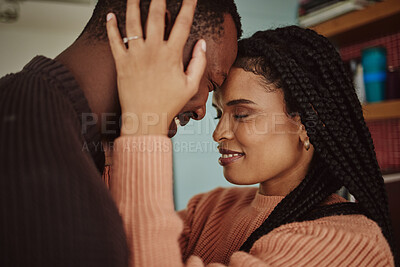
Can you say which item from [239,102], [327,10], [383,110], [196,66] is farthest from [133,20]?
[327,10]

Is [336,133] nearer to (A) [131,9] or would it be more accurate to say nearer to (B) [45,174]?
(A) [131,9]

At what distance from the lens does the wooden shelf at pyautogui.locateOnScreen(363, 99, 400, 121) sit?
1569 millimetres

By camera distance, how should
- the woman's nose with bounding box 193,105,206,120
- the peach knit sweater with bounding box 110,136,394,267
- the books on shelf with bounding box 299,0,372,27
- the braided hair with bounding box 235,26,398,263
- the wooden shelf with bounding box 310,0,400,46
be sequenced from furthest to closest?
1. the books on shelf with bounding box 299,0,372,27
2. the wooden shelf with bounding box 310,0,400,46
3. the braided hair with bounding box 235,26,398,263
4. the woman's nose with bounding box 193,105,206,120
5. the peach knit sweater with bounding box 110,136,394,267

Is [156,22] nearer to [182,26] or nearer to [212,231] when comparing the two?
[182,26]

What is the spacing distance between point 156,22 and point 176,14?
7cm

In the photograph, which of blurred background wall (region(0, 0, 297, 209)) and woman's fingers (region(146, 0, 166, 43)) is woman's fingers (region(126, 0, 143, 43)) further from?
blurred background wall (region(0, 0, 297, 209))

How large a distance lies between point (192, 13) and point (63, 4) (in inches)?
84.3

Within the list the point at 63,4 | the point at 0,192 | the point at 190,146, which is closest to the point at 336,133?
the point at 0,192

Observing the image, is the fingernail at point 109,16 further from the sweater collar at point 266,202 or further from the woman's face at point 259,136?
the sweater collar at point 266,202

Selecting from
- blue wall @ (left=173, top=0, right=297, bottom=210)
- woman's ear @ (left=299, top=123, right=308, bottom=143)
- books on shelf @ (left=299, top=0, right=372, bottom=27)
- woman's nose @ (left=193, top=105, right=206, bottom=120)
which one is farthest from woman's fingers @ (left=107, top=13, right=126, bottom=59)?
blue wall @ (left=173, top=0, right=297, bottom=210)

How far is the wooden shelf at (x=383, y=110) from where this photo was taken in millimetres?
1569

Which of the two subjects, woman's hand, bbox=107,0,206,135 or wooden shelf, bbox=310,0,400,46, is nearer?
woman's hand, bbox=107,0,206,135

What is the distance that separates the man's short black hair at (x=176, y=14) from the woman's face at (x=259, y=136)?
28 centimetres

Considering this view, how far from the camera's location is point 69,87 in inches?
24.5
